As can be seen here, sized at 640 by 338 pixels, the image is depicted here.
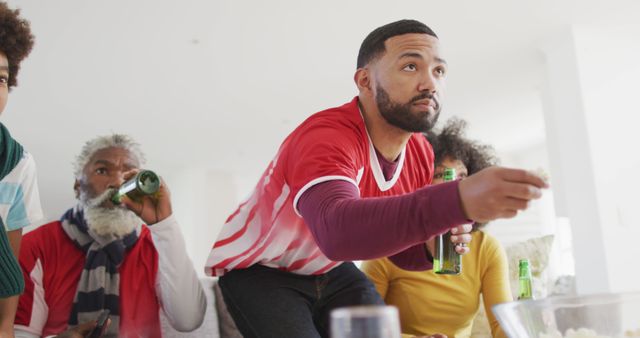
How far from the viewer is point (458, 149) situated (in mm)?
1842

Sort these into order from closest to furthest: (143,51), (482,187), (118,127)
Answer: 1. (482,187)
2. (143,51)
3. (118,127)

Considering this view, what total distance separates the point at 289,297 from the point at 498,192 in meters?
0.61

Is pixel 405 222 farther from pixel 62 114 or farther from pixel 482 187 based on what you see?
pixel 62 114

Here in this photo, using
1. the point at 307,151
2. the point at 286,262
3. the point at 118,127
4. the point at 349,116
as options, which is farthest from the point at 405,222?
the point at 118,127

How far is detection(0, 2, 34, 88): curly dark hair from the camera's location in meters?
1.38

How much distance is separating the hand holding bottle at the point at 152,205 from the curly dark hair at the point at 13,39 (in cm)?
38

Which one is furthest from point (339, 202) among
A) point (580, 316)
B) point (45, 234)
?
point (45, 234)

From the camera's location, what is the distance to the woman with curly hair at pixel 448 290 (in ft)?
5.24

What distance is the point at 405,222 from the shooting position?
31.0 inches

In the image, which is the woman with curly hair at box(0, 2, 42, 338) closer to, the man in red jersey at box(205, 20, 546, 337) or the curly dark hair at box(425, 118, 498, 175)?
the man in red jersey at box(205, 20, 546, 337)

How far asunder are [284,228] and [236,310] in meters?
0.21

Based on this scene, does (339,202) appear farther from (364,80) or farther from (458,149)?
(458,149)

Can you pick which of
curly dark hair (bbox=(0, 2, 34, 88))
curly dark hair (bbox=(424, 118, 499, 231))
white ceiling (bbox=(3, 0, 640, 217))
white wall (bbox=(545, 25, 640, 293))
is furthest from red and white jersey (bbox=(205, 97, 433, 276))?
white wall (bbox=(545, 25, 640, 293))

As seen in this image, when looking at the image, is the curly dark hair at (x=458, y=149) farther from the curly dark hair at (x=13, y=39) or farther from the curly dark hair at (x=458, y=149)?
the curly dark hair at (x=13, y=39)
